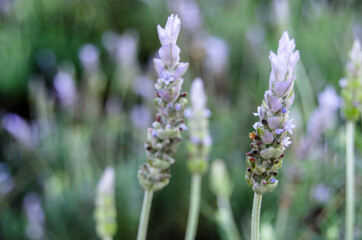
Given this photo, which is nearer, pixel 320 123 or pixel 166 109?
pixel 166 109

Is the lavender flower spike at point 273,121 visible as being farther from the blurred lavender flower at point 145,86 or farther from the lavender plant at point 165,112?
the blurred lavender flower at point 145,86

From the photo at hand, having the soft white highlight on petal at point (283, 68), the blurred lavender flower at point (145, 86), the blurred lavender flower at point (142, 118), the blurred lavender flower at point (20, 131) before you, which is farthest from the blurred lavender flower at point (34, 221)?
the soft white highlight on petal at point (283, 68)

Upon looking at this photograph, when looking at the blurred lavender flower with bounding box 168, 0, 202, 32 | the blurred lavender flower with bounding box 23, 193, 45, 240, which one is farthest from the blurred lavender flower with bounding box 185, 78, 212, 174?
the blurred lavender flower with bounding box 168, 0, 202, 32

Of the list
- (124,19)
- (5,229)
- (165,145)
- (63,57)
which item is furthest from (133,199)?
(124,19)

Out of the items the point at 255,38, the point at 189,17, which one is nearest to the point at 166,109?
the point at 189,17

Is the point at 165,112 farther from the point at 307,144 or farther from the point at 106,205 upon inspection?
the point at 307,144

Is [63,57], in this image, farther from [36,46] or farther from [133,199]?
[133,199]
